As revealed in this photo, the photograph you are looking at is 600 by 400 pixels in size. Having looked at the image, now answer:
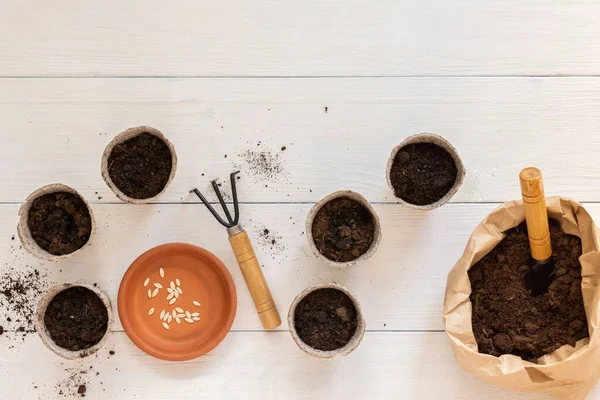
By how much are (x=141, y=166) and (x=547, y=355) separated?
0.91m

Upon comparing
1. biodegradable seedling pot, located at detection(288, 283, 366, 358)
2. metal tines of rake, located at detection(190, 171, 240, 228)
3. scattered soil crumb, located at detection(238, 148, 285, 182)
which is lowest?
biodegradable seedling pot, located at detection(288, 283, 366, 358)

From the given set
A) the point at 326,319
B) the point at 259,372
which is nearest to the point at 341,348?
the point at 326,319

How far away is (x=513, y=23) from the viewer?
51.7 inches

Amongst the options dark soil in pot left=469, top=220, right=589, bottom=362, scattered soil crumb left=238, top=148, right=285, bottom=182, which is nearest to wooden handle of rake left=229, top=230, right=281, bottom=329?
scattered soil crumb left=238, top=148, right=285, bottom=182

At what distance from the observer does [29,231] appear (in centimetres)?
125

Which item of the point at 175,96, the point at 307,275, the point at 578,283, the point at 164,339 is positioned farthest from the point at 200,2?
the point at 578,283

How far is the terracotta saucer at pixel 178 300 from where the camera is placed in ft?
4.29

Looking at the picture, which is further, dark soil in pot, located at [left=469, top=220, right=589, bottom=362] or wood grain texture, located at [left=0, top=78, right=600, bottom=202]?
wood grain texture, located at [left=0, top=78, right=600, bottom=202]

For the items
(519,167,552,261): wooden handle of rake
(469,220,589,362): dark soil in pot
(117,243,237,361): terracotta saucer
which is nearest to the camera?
(519,167,552,261): wooden handle of rake

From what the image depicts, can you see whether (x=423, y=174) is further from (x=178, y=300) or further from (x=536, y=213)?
(x=178, y=300)

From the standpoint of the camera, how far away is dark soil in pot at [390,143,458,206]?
4.06 ft

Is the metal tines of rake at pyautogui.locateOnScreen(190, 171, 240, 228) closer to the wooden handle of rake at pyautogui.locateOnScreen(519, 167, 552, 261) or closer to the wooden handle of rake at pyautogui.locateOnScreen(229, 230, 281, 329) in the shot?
the wooden handle of rake at pyautogui.locateOnScreen(229, 230, 281, 329)

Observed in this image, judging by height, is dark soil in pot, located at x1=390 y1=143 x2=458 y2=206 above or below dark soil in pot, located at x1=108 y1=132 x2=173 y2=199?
below

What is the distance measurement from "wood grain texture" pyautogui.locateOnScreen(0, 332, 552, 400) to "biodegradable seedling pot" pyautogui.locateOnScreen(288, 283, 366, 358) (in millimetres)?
103
